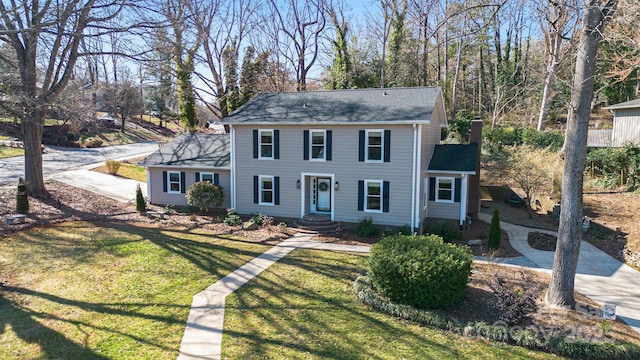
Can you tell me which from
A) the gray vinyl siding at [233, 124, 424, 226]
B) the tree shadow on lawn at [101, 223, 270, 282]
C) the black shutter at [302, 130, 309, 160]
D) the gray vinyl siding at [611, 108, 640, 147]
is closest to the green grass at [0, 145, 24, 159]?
the tree shadow on lawn at [101, 223, 270, 282]

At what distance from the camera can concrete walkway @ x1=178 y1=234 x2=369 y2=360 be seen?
7.55 meters

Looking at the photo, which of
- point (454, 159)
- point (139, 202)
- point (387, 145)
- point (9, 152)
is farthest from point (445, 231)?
point (9, 152)

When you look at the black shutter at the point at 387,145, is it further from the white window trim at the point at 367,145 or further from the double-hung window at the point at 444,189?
the double-hung window at the point at 444,189

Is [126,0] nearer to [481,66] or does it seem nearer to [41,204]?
[41,204]

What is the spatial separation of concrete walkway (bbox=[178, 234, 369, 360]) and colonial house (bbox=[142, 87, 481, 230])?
2948 mm

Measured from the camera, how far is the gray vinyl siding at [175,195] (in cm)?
1970

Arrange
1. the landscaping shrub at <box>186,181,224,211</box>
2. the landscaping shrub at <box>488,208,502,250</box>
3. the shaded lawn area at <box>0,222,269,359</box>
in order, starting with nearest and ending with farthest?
the shaded lawn area at <box>0,222,269,359</box>
the landscaping shrub at <box>488,208,502,250</box>
the landscaping shrub at <box>186,181,224,211</box>

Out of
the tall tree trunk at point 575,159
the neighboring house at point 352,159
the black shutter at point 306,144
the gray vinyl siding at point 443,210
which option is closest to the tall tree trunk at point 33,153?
the neighboring house at point 352,159

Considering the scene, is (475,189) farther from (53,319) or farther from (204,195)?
(53,319)

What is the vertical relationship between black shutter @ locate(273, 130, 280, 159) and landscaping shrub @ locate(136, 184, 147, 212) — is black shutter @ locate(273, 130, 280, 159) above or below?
above

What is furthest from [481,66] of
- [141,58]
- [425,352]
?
[425,352]

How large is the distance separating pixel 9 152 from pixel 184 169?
21296 millimetres

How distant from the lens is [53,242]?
13898mm

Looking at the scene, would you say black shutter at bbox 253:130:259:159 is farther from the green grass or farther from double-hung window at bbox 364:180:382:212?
the green grass
